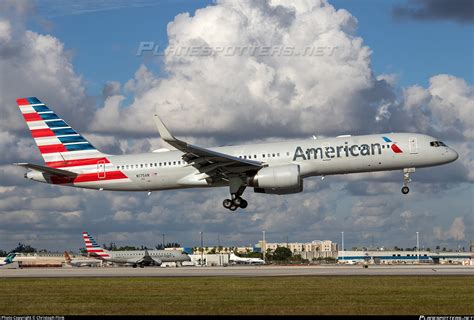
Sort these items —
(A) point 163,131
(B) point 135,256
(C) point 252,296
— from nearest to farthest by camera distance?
(C) point 252,296 < (A) point 163,131 < (B) point 135,256

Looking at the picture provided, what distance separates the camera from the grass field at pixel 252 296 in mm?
31641

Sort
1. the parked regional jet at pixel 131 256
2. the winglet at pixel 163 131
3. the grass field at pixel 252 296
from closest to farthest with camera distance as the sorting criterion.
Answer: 1. the grass field at pixel 252 296
2. the winglet at pixel 163 131
3. the parked regional jet at pixel 131 256

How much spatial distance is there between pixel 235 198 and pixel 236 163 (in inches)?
192

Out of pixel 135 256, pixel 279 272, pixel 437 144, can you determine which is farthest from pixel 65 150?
pixel 135 256

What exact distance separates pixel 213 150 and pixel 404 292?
27058mm

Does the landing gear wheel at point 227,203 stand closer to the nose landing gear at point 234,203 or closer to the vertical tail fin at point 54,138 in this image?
the nose landing gear at point 234,203

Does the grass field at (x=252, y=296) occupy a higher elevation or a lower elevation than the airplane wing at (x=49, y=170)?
lower

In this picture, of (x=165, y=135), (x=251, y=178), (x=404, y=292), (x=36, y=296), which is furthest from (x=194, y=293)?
(x=251, y=178)

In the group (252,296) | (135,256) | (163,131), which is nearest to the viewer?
(252,296)

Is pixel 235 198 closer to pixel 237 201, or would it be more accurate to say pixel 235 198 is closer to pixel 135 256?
pixel 237 201

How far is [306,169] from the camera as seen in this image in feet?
196

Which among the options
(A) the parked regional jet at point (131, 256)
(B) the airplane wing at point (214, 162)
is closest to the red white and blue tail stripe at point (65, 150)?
(B) the airplane wing at point (214, 162)

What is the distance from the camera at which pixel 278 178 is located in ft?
194

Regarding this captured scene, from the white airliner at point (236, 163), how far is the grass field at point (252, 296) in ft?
39.2
